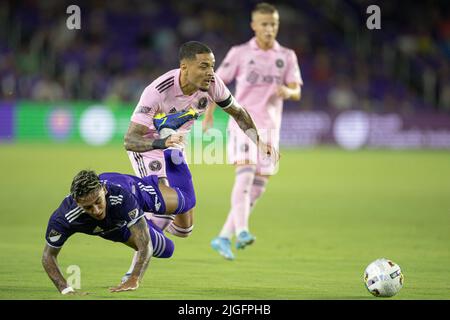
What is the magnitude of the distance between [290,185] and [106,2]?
1453cm

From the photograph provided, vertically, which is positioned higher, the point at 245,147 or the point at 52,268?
the point at 245,147

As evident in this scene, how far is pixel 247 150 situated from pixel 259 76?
892mm

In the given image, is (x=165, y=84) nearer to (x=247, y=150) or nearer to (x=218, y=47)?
(x=247, y=150)

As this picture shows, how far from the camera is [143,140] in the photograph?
25.7 ft

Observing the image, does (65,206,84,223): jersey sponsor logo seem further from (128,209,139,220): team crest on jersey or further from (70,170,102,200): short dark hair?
(128,209,139,220): team crest on jersey

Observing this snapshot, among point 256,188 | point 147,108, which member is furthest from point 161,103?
point 256,188

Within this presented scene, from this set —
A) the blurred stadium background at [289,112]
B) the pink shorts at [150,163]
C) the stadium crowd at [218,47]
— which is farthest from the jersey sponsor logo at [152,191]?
the stadium crowd at [218,47]

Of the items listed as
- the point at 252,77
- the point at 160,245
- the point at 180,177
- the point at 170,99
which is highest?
the point at 252,77

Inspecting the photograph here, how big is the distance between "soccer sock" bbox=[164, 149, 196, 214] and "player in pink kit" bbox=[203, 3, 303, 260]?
Answer: 5.99 ft

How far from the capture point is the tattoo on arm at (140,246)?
7234 millimetres

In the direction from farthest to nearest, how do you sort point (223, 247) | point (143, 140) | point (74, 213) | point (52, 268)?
point (223, 247) < point (143, 140) < point (52, 268) < point (74, 213)

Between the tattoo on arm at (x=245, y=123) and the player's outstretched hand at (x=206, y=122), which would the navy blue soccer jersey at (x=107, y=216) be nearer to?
the tattoo on arm at (x=245, y=123)

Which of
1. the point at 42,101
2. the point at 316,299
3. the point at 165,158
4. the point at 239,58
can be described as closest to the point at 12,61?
the point at 42,101

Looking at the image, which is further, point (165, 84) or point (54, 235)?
point (165, 84)
